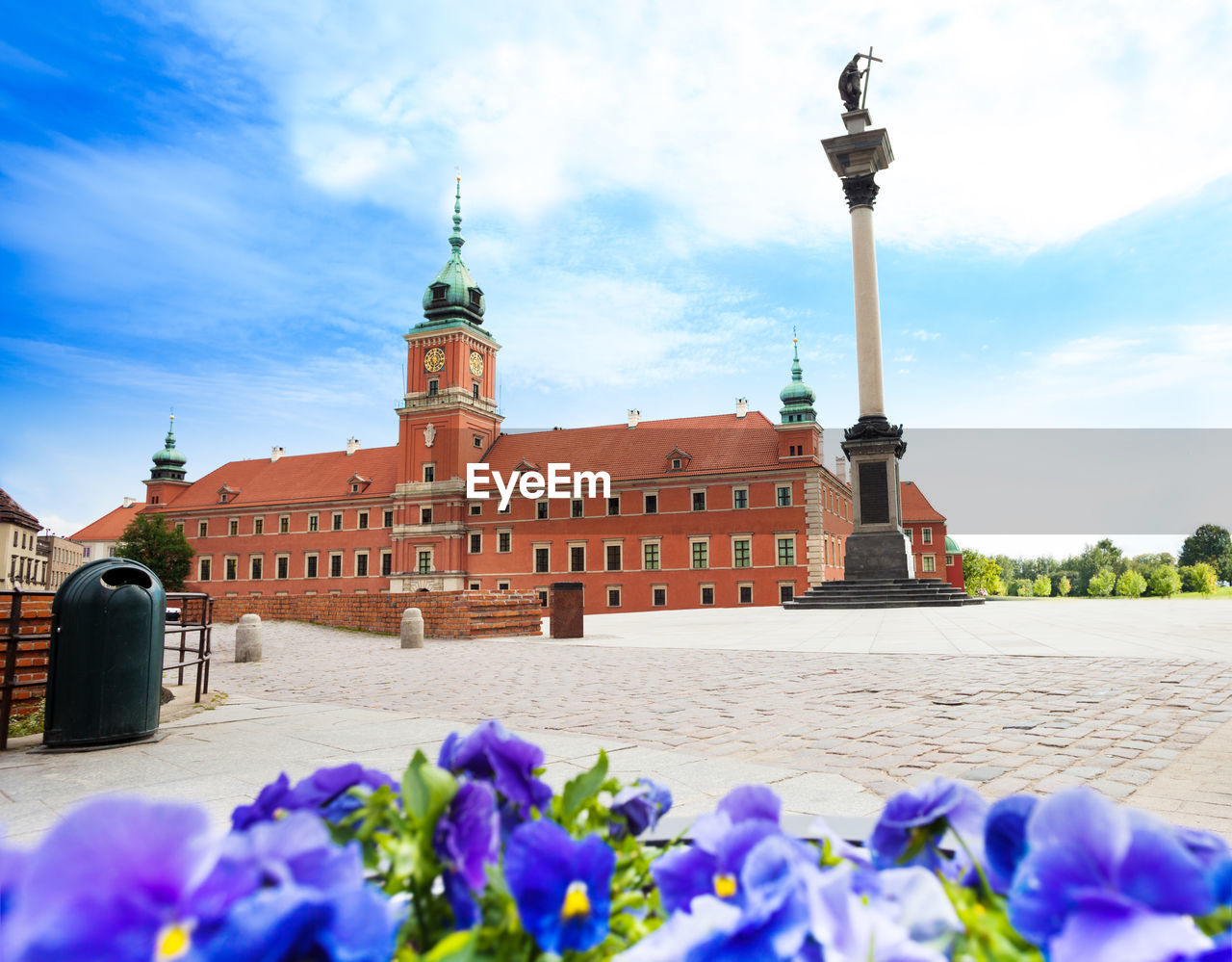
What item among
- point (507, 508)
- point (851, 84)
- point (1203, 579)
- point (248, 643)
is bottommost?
point (248, 643)

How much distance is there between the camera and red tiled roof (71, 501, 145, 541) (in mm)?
71812

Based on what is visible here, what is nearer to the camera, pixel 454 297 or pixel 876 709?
pixel 876 709

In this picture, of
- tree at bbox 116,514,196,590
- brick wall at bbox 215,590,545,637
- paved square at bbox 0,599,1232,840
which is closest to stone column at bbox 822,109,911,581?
brick wall at bbox 215,590,545,637

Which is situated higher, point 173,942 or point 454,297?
point 454,297

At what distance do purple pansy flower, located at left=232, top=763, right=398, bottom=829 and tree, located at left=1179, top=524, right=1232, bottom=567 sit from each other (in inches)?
3795

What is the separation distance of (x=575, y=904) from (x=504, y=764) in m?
0.27

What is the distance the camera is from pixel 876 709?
7199mm

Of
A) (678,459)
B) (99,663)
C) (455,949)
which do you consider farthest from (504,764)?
(678,459)

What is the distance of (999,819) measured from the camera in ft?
2.60

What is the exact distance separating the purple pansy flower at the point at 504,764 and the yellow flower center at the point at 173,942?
0.41 metres

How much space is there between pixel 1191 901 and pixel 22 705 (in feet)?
30.2

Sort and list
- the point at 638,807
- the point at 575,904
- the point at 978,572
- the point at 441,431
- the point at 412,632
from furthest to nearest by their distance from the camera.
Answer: the point at 978,572, the point at 441,431, the point at 412,632, the point at 638,807, the point at 575,904

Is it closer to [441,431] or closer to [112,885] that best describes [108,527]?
[441,431]

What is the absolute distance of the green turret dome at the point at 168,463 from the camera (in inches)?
2761
